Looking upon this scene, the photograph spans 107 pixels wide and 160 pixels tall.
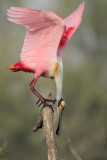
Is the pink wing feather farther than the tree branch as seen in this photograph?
Yes

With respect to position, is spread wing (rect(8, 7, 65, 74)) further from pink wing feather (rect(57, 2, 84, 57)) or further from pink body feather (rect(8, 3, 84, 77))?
pink wing feather (rect(57, 2, 84, 57))

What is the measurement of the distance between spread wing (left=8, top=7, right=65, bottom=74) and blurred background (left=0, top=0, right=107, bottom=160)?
24.4ft

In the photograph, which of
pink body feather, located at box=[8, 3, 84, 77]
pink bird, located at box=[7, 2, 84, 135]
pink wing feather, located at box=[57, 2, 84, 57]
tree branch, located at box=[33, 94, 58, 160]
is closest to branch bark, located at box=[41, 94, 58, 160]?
tree branch, located at box=[33, 94, 58, 160]

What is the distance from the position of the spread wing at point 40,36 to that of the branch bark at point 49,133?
548 millimetres

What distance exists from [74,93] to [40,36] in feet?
→ 26.0

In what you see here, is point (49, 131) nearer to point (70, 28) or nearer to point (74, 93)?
point (70, 28)

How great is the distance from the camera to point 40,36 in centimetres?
365

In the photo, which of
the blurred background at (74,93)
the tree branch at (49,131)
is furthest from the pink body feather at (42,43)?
the blurred background at (74,93)

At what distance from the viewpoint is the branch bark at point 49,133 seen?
114 inches

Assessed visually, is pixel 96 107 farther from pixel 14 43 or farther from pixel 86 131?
pixel 14 43

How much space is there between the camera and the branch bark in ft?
9.50

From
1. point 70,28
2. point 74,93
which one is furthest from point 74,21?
point 74,93

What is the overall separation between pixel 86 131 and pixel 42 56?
8350 millimetres

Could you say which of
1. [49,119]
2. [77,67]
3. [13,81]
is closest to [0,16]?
[13,81]
